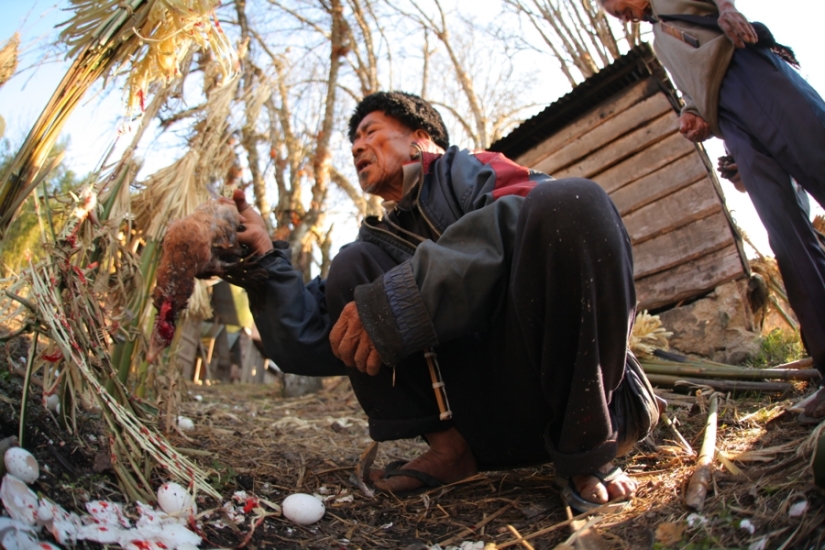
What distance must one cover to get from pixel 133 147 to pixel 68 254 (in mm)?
637

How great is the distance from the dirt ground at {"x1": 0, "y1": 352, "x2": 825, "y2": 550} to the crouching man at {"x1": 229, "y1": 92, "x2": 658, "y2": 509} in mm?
111

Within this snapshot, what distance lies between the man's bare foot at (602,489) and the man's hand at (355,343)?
24.1 inches

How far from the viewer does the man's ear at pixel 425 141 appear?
2.18m

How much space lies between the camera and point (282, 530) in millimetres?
1416

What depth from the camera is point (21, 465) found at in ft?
3.62

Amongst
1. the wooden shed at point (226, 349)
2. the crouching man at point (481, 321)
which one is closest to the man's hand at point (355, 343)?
the crouching man at point (481, 321)

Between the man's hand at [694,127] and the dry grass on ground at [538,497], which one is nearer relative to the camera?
the dry grass on ground at [538,497]

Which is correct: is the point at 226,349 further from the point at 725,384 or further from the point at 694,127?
the point at 694,127

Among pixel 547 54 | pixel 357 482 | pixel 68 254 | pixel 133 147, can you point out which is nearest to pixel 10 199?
pixel 68 254

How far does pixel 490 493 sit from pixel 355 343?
675mm

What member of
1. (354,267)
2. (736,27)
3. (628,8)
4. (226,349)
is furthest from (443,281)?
(226,349)

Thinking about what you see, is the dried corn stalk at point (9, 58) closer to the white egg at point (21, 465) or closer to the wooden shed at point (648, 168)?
the white egg at point (21, 465)

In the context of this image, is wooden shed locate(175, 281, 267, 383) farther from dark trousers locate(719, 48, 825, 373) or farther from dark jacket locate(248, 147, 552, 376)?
dark trousers locate(719, 48, 825, 373)

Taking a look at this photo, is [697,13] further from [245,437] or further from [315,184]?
[315,184]
